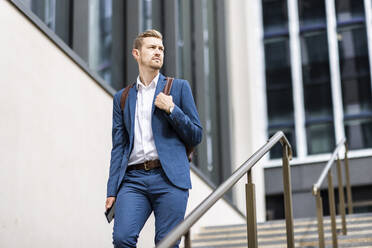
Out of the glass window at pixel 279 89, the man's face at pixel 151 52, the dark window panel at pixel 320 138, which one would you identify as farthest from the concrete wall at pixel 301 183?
the man's face at pixel 151 52

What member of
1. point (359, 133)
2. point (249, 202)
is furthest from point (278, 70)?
point (249, 202)

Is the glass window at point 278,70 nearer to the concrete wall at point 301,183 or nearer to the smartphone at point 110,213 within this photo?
the concrete wall at point 301,183

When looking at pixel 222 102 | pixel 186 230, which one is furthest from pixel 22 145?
pixel 222 102

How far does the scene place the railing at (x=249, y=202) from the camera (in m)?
2.33

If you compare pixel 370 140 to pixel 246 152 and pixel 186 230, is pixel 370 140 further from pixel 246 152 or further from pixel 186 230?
pixel 186 230

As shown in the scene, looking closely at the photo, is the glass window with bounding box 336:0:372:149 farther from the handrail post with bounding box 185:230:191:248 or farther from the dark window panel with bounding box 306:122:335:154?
the handrail post with bounding box 185:230:191:248

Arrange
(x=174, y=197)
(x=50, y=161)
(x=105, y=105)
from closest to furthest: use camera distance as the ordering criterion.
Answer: (x=174, y=197) → (x=50, y=161) → (x=105, y=105)

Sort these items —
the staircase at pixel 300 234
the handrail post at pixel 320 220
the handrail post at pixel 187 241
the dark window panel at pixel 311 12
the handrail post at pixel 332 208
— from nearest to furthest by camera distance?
1. the handrail post at pixel 187 241
2. the handrail post at pixel 320 220
3. the handrail post at pixel 332 208
4. the staircase at pixel 300 234
5. the dark window panel at pixel 311 12

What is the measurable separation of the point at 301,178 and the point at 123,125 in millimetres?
10066

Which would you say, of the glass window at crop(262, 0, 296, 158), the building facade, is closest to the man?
the building facade

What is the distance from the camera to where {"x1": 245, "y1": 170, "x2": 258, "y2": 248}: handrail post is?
3230 millimetres

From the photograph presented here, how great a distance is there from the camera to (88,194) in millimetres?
4914

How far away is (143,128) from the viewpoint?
304cm

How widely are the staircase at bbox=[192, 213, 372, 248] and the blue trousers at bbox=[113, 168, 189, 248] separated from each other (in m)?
2.56
